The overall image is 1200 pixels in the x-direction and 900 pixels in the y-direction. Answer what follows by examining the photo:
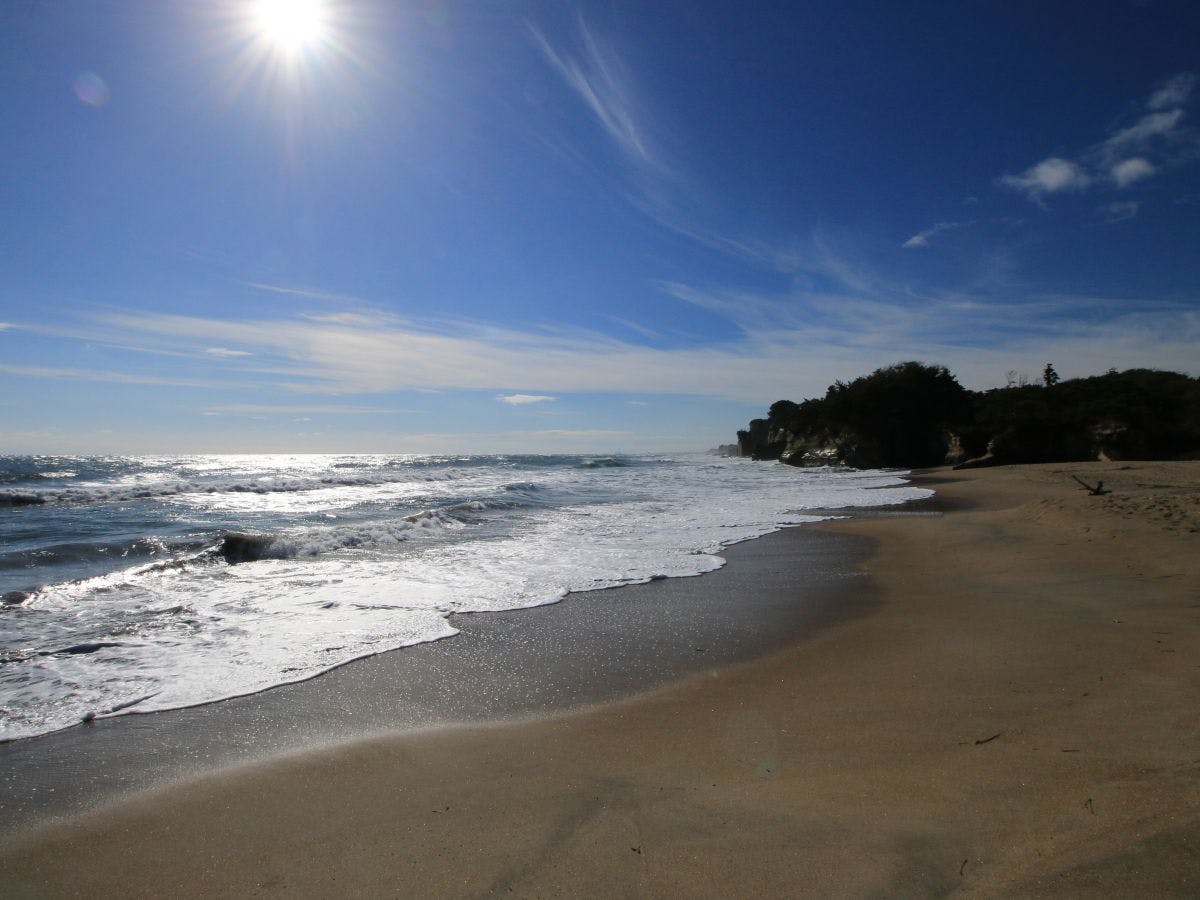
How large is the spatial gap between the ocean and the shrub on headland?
58.8ft

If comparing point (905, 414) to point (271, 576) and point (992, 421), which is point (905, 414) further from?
point (271, 576)

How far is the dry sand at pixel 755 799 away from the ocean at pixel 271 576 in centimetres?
190

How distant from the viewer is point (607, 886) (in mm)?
2172

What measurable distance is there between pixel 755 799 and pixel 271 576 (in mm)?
7945

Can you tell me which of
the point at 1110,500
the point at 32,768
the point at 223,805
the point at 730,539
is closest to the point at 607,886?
the point at 223,805

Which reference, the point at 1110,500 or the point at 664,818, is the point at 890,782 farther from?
the point at 1110,500

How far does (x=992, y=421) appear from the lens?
34.0 meters

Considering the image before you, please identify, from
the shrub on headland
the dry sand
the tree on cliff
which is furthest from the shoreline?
the tree on cliff

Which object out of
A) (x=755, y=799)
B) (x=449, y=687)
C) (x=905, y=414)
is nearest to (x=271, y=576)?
(x=449, y=687)

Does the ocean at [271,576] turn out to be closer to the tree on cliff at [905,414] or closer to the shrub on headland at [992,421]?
the shrub on headland at [992,421]

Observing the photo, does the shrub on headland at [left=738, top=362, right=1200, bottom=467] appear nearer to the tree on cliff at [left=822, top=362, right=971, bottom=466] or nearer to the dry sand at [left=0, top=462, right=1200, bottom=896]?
the tree on cliff at [left=822, top=362, right=971, bottom=466]

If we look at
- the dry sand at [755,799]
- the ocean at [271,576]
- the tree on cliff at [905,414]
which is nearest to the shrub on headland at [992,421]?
the tree on cliff at [905,414]

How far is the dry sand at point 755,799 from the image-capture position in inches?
84.3

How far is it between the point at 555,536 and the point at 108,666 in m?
7.98
